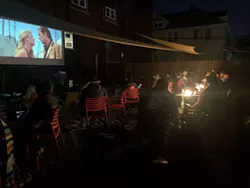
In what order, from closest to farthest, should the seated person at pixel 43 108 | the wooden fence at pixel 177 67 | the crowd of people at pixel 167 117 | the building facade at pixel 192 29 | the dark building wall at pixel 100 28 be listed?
the seated person at pixel 43 108, the crowd of people at pixel 167 117, the dark building wall at pixel 100 28, the wooden fence at pixel 177 67, the building facade at pixel 192 29

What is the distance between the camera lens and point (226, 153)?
413cm

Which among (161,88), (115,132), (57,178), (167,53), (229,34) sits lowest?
(57,178)

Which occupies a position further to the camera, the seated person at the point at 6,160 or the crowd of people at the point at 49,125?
the crowd of people at the point at 49,125

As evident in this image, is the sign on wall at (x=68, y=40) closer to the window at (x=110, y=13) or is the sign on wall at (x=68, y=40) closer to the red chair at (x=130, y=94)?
the window at (x=110, y=13)

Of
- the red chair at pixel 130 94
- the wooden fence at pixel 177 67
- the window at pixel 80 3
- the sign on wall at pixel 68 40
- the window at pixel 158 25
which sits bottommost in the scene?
the red chair at pixel 130 94

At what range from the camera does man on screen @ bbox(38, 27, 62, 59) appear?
27.3 feet

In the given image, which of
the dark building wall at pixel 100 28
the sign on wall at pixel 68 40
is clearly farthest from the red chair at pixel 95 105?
the sign on wall at pixel 68 40

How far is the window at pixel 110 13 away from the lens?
12862 millimetres

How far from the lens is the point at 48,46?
342 inches

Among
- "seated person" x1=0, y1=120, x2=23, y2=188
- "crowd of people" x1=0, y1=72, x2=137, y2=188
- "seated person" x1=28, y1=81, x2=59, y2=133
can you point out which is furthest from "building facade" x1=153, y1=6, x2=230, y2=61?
"seated person" x1=0, y1=120, x2=23, y2=188

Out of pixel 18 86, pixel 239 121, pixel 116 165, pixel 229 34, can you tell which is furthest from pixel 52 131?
pixel 229 34

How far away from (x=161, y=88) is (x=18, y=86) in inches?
234

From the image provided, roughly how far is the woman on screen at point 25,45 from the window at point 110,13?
5942mm

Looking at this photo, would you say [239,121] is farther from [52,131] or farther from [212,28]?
[212,28]
